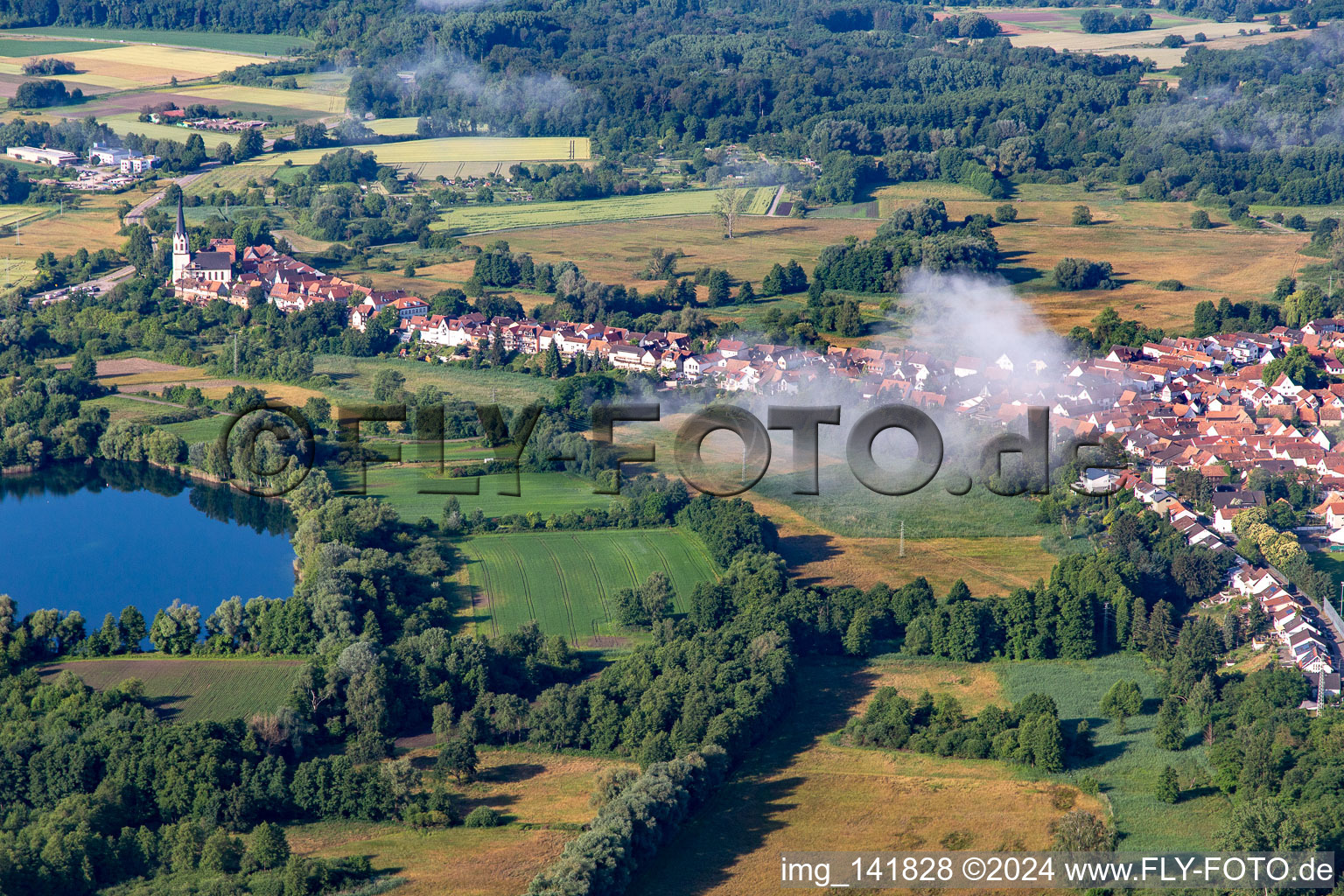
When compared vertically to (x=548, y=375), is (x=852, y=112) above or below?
above

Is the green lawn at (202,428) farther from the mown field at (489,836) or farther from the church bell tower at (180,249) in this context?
the mown field at (489,836)

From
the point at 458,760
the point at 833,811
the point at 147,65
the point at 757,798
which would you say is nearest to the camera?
the point at 833,811

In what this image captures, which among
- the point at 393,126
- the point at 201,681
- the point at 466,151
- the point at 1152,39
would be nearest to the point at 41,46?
the point at 393,126

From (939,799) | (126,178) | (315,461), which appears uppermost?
(126,178)

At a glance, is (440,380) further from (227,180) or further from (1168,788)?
(227,180)

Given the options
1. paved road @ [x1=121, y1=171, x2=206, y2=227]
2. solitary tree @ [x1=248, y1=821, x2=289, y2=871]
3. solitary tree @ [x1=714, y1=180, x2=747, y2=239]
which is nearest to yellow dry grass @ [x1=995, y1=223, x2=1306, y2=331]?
solitary tree @ [x1=714, y1=180, x2=747, y2=239]

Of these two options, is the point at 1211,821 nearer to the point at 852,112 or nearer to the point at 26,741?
the point at 26,741

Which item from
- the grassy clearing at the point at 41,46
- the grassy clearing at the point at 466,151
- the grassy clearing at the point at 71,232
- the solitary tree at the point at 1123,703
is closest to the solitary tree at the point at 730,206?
the grassy clearing at the point at 466,151

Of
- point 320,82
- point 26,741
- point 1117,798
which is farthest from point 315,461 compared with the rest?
point 320,82
